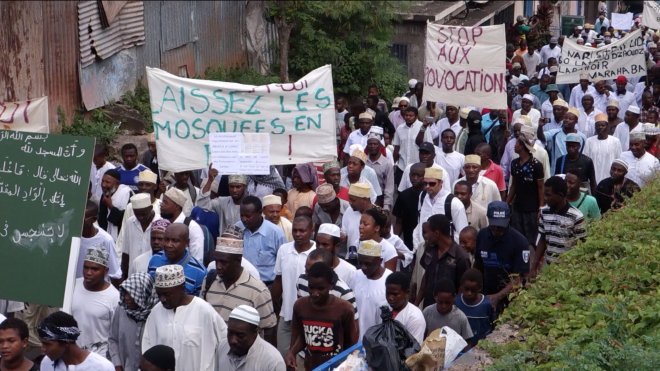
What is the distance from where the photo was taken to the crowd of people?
7211 mm

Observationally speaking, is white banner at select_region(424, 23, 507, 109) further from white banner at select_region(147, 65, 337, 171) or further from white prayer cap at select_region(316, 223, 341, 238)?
white prayer cap at select_region(316, 223, 341, 238)

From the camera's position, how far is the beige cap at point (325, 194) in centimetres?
995

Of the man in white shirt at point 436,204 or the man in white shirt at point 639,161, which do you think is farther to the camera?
the man in white shirt at point 639,161

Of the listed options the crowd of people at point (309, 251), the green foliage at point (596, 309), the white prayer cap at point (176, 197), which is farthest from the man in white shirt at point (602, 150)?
the white prayer cap at point (176, 197)

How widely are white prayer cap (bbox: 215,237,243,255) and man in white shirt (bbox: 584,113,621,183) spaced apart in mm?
6549

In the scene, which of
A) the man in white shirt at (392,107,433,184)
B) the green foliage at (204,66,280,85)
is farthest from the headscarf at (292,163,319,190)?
the green foliage at (204,66,280,85)

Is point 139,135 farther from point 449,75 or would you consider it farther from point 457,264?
point 457,264

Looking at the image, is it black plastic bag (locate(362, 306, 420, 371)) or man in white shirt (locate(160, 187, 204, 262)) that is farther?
man in white shirt (locate(160, 187, 204, 262))

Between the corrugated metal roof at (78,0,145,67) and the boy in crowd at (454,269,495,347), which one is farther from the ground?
the corrugated metal roof at (78,0,145,67)

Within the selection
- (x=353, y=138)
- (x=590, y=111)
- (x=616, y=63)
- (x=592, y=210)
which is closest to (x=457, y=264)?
(x=592, y=210)

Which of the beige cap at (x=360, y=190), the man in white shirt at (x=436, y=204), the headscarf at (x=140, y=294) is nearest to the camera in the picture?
the headscarf at (x=140, y=294)

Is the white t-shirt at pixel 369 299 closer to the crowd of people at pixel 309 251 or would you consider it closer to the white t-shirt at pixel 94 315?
the crowd of people at pixel 309 251

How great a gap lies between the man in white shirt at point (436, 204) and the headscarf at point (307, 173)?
43.6 inches

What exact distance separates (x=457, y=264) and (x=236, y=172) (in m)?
2.15
